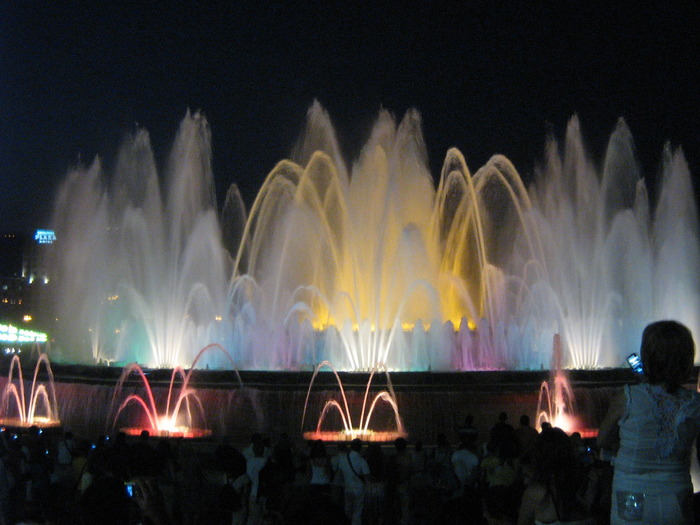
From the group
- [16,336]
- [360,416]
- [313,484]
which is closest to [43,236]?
[16,336]

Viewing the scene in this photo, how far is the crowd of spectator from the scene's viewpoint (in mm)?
3709

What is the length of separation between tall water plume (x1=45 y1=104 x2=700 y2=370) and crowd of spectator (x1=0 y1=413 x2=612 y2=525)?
15.2 metres

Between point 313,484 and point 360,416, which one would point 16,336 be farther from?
point 313,484

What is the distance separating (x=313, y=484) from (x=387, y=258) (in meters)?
19.8

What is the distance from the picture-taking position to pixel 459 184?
28.9 m

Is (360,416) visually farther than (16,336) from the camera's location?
No

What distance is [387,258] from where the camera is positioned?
26.2 metres

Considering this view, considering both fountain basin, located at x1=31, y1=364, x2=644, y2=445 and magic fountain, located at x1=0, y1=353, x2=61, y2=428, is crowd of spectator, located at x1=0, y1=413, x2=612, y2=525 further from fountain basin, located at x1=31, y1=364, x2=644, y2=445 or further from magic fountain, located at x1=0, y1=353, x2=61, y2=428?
magic fountain, located at x1=0, y1=353, x2=61, y2=428

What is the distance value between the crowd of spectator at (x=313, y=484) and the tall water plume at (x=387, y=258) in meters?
15.2

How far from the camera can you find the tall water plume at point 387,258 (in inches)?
993

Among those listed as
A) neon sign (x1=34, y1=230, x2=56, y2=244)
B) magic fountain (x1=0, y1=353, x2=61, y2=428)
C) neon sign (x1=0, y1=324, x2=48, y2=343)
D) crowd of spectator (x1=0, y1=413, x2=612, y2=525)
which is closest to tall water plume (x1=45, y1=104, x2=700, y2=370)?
magic fountain (x1=0, y1=353, x2=61, y2=428)

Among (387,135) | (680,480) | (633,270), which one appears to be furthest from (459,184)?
(680,480)

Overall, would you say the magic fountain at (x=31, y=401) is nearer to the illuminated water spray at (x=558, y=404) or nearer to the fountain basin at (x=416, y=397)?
the fountain basin at (x=416, y=397)

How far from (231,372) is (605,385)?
315 inches
